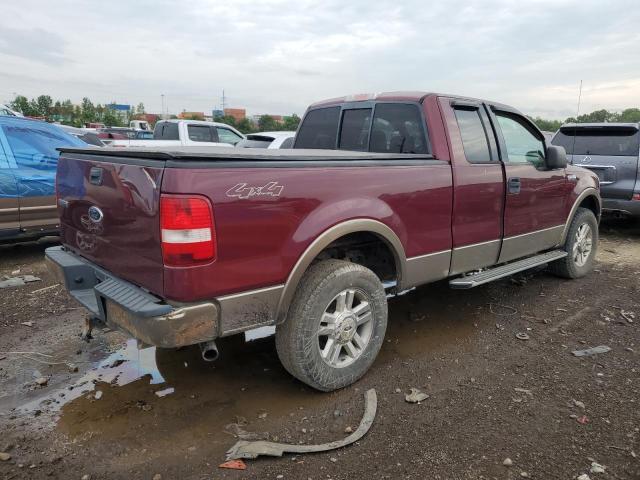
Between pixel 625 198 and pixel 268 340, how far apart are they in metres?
6.20

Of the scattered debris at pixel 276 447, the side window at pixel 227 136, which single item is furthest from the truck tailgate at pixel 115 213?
the side window at pixel 227 136

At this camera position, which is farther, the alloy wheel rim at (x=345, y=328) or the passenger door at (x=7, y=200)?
the passenger door at (x=7, y=200)

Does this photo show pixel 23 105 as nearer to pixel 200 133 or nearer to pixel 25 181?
pixel 200 133

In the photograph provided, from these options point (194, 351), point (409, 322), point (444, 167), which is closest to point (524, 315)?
point (409, 322)

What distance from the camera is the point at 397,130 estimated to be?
4027 mm

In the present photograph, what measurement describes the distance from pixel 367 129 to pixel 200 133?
385 inches

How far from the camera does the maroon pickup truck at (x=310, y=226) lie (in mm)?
2410

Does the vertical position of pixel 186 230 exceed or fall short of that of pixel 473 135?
it falls short

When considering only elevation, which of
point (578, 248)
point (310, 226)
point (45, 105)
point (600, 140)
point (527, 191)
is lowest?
point (578, 248)

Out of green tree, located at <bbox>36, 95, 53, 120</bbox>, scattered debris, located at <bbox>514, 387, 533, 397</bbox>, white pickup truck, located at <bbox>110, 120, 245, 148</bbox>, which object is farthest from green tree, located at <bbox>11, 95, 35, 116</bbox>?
scattered debris, located at <bbox>514, 387, 533, 397</bbox>

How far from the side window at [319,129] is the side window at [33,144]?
3056mm

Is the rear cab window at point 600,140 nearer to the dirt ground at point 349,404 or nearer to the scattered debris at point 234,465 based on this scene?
the dirt ground at point 349,404

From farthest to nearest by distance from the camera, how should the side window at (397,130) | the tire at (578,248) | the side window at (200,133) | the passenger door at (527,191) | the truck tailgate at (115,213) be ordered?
the side window at (200,133) → the tire at (578,248) → the passenger door at (527,191) → the side window at (397,130) → the truck tailgate at (115,213)

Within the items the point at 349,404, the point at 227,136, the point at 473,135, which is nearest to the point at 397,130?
the point at 473,135
